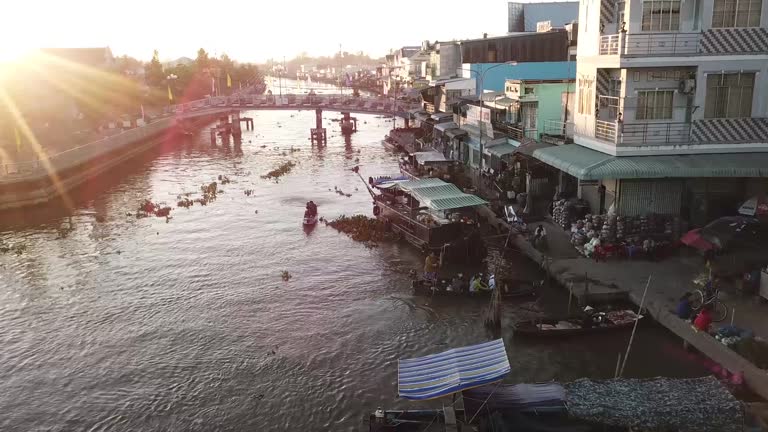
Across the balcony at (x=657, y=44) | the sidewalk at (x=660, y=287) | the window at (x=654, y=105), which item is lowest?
the sidewalk at (x=660, y=287)

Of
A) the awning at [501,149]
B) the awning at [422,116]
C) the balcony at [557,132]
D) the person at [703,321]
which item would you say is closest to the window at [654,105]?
the balcony at [557,132]

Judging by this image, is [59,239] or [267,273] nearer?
[267,273]

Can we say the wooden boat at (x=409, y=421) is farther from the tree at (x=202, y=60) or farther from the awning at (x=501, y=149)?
the tree at (x=202, y=60)

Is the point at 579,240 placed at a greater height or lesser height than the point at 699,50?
lesser

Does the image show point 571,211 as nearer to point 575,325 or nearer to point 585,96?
point 585,96

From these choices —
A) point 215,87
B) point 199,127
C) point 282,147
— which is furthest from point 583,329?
point 215,87

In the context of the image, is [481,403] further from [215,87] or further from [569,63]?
[215,87]
